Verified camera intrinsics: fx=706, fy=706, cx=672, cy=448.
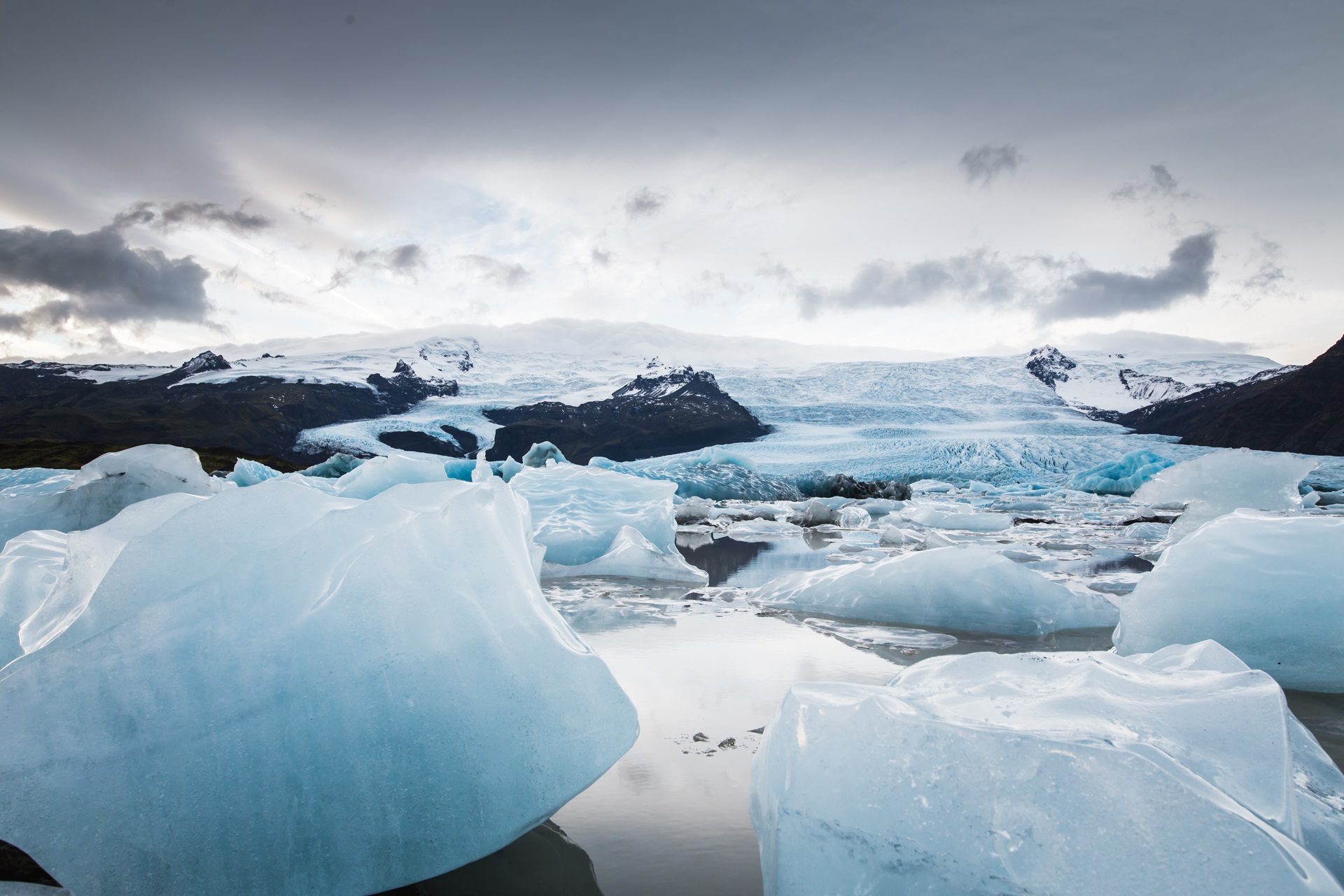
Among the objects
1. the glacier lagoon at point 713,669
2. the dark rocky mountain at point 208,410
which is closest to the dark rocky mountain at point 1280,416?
the glacier lagoon at point 713,669

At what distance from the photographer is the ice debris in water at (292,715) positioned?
3.67 ft

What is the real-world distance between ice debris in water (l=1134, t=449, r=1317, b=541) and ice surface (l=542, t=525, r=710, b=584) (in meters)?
5.46

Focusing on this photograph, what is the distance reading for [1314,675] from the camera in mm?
2371

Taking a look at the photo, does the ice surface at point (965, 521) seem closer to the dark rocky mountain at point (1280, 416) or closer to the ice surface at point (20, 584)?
the ice surface at point (20, 584)

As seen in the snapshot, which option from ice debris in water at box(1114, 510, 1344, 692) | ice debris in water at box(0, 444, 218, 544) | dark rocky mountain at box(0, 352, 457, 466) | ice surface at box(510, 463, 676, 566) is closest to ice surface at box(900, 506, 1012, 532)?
ice surface at box(510, 463, 676, 566)

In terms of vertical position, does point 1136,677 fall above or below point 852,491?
above

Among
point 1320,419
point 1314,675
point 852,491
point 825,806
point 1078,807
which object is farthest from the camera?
point 1320,419

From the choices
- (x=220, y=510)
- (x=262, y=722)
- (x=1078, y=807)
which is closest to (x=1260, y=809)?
(x=1078, y=807)

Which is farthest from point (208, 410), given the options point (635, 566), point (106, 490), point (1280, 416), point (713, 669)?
point (1280, 416)

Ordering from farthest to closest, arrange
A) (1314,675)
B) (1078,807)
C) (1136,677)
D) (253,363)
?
(253,363) → (1314,675) → (1136,677) → (1078,807)

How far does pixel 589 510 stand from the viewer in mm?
6555

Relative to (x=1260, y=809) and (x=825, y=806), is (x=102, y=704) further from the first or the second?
(x=1260, y=809)

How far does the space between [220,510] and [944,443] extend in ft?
73.7

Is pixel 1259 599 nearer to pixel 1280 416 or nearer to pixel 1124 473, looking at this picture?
pixel 1124 473
